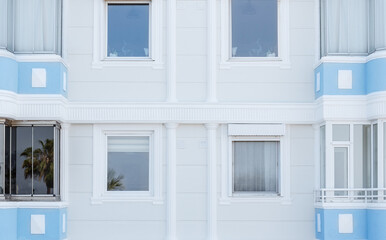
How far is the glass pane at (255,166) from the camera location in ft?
43.5

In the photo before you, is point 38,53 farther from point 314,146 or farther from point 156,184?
point 314,146

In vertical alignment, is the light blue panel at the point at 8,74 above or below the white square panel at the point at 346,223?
above

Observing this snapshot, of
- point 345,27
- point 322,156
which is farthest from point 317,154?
point 345,27

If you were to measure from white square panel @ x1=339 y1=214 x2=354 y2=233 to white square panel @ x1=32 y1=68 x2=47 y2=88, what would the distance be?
5.61m

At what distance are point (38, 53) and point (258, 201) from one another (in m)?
4.74

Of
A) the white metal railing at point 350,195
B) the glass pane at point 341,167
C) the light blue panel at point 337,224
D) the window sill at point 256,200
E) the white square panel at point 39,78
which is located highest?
the white square panel at point 39,78

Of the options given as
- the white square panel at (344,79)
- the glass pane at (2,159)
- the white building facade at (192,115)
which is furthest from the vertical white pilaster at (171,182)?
the white square panel at (344,79)

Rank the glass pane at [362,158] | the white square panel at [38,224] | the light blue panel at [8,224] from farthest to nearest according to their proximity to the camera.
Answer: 1. the glass pane at [362,158]
2. the white square panel at [38,224]
3. the light blue panel at [8,224]

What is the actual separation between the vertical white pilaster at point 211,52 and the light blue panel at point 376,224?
3.41 m

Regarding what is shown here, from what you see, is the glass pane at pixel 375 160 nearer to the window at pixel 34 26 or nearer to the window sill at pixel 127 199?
the window sill at pixel 127 199

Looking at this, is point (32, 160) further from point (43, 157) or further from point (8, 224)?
point (8, 224)

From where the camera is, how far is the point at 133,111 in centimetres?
1303

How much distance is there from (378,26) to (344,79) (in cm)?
109

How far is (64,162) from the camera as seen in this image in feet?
42.5
